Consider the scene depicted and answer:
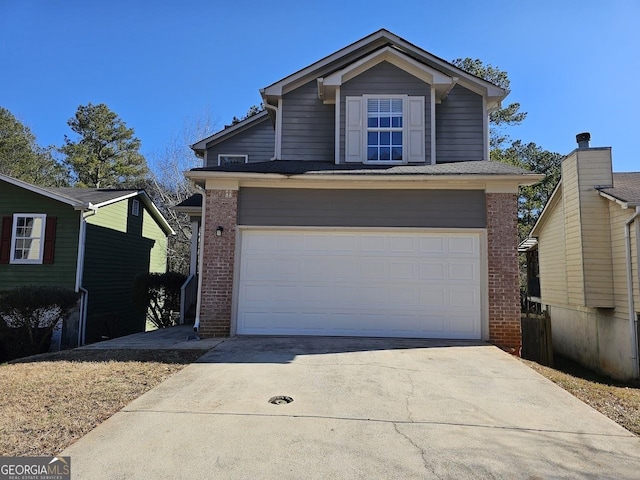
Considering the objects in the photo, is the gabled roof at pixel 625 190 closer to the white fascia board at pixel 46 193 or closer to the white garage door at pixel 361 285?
the white garage door at pixel 361 285

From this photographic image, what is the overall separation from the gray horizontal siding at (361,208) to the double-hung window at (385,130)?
150cm

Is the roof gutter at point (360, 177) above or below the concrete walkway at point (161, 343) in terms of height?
above

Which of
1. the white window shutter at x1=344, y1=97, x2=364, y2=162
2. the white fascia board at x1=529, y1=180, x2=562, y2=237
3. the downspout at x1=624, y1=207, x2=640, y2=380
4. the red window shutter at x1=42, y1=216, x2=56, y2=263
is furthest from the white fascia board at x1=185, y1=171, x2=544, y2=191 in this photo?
the red window shutter at x1=42, y1=216, x2=56, y2=263

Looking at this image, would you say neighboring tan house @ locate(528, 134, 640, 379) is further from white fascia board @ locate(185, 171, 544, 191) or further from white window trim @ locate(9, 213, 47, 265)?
white window trim @ locate(9, 213, 47, 265)

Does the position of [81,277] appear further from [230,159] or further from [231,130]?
[231,130]

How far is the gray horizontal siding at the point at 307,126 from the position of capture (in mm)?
9922

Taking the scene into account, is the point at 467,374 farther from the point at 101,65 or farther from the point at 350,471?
the point at 101,65

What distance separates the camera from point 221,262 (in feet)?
26.3

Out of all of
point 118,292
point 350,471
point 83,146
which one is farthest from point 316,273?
point 83,146

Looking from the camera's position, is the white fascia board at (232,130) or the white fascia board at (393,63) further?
the white fascia board at (232,130)

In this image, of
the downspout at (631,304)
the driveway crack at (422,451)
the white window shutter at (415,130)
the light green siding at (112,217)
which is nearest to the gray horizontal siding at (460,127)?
the white window shutter at (415,130)

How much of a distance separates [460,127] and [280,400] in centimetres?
815

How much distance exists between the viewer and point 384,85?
9.50m

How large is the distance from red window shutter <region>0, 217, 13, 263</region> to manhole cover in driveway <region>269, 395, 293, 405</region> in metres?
11.6
